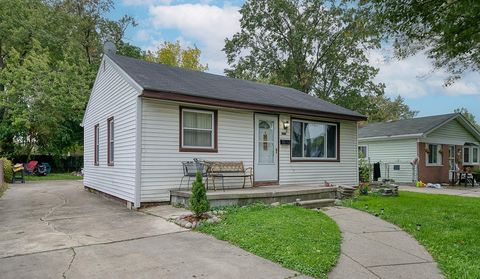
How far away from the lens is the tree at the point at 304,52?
28672 millimetres

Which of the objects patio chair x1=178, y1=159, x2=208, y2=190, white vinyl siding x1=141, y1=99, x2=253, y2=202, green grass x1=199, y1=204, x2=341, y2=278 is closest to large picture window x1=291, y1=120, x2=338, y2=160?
white vinyl siding x1=141, y1=99, x2=253, y2=202

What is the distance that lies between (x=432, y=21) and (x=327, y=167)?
19.7 feet

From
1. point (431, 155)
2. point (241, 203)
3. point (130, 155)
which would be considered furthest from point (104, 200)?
point (431, 155)

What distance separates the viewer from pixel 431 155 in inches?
761

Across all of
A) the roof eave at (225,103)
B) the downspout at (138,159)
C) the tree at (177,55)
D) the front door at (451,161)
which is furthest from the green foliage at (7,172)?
the front door at (451,161)

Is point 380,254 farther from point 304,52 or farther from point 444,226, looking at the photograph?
point 304,52

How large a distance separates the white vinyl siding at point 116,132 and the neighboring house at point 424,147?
1504cm

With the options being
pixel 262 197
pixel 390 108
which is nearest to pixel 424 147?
pixel 262 197

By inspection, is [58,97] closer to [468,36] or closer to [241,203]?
[241,203]

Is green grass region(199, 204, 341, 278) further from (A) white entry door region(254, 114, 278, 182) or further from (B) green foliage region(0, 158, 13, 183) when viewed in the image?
(B) green foliage region(0, 158, 13, 183)

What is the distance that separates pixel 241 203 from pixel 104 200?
Answer: 457 cm

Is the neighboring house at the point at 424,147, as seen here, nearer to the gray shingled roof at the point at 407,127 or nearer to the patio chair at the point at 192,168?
the gray shingled roof at the point at 407,127

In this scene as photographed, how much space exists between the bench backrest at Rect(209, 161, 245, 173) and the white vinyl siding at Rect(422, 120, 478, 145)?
13.3m

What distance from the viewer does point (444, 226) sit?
269 inches
